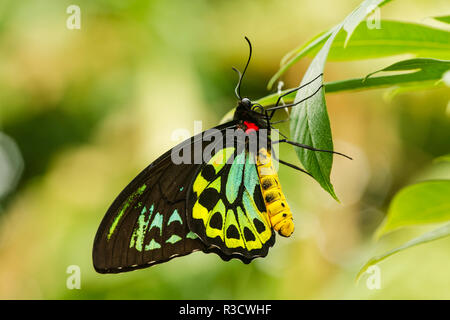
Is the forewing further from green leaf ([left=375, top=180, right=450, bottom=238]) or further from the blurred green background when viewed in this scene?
the blurred green background

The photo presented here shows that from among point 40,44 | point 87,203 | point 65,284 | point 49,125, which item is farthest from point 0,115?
point 65,284

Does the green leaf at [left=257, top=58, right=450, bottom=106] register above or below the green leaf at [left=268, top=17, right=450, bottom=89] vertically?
below

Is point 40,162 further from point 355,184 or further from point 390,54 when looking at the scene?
point 390,54

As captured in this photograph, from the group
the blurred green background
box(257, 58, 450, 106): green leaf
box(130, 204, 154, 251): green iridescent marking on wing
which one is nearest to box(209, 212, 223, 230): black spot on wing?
box(130, 204, 154, 251): green iridescent marking on wing

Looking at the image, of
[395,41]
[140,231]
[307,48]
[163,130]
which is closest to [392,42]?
[395,41]

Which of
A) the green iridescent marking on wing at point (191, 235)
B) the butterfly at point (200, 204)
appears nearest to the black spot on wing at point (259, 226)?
the butterfly at point (200, 204)

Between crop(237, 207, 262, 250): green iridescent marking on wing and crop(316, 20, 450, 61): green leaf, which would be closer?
crop(316, 20, 450, 61): green leaf

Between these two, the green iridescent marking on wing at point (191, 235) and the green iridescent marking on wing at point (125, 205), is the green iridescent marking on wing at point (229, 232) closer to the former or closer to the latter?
the green iridescent marking on wing at point (191, 235)

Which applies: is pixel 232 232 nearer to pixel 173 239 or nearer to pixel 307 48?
pixel 173 239
